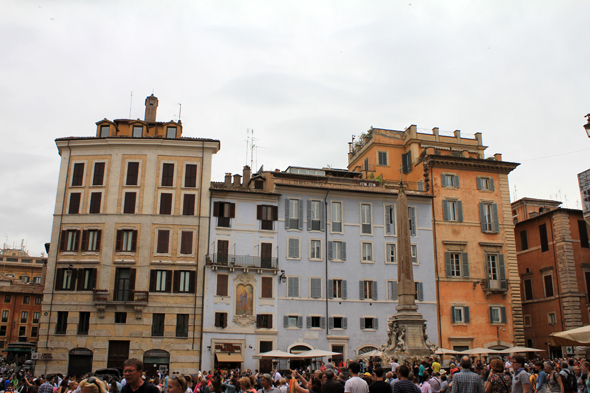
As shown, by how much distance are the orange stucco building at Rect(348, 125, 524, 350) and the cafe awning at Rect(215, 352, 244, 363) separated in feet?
45.8

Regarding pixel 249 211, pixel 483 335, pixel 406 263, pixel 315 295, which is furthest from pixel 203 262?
pixel 483 335

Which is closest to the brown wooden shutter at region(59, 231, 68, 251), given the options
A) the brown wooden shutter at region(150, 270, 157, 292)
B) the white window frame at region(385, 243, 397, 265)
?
the brown wooden shutter at region(150, 270, 157, 292)

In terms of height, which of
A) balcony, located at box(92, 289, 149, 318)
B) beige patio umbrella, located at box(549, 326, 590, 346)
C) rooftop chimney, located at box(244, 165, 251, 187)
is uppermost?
rooftop chimney, located at box(244, 165, 251, 187)

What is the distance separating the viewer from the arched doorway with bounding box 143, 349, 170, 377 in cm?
3322

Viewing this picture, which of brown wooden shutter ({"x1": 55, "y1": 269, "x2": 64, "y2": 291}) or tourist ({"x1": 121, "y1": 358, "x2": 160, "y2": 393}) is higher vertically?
brown wooden shutter ({"x1": 55, "y1": 269, "x2": 64, "y2": 291})

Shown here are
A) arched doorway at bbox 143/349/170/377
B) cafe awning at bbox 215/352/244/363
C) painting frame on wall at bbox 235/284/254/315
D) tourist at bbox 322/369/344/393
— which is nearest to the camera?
tourist at bbox 322/369/344/393

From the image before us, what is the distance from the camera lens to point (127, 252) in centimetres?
3547

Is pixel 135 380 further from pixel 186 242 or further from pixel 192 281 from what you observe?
pixel 186 242

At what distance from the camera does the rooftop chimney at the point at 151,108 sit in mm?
42656

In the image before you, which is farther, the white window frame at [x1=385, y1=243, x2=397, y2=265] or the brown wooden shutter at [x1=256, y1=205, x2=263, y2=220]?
the white window frame at [x1=385, y1=243, x2=397, y2=265]

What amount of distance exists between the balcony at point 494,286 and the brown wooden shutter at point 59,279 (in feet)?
93.1

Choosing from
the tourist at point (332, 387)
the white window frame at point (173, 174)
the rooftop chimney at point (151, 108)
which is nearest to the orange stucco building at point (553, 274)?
the white window frame at point (173, 174)

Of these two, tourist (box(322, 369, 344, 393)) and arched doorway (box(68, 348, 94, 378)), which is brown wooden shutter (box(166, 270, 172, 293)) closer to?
arched doorway (box(68, 348, 94, 378))

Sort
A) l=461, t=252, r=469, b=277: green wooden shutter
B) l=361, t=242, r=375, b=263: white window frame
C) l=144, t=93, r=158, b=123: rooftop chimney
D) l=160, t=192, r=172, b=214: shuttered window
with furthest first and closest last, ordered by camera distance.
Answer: l=144, t=93, r=158, b=123: rooftop chimney, l=461, t=252, r=469, b=277: green wooden shutter, l=361, t=242, r=375, b=263: white window frame, l=160, t=192, r=172, b=214: shuttered window
